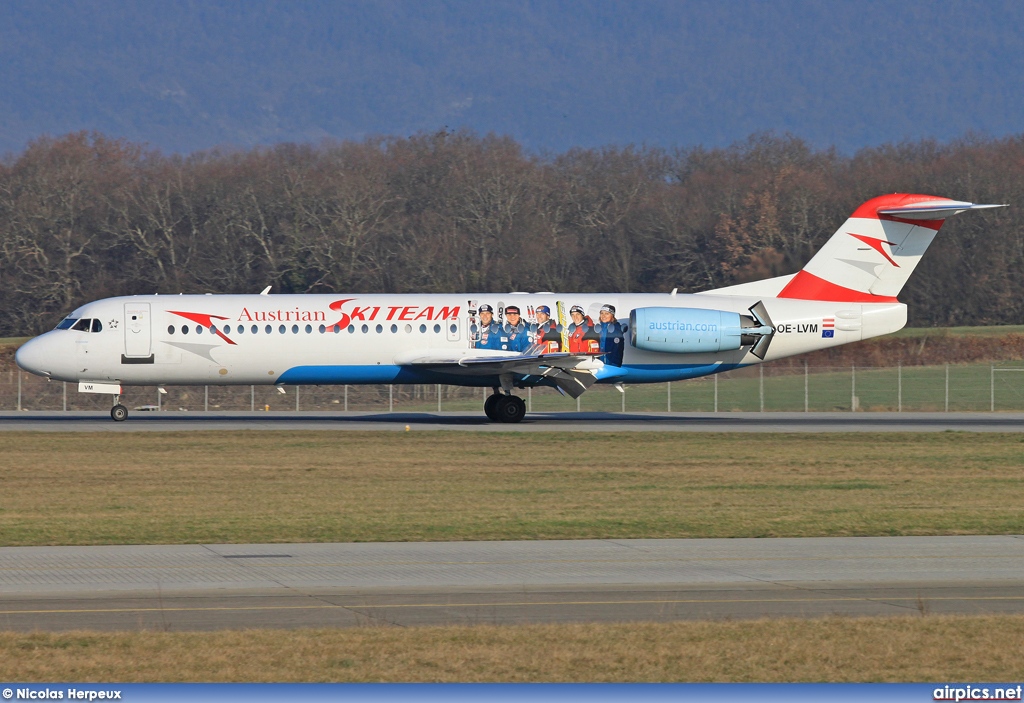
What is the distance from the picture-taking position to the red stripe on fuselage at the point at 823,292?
39344mm

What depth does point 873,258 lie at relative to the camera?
39375 millimetres

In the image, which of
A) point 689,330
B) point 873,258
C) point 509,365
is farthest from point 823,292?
point 509,365

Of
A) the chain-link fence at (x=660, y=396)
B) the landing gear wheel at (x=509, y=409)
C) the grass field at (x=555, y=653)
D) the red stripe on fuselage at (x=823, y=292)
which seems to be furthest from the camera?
the chain-link fence at (x=660, y=396)

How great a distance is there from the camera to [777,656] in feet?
32.8

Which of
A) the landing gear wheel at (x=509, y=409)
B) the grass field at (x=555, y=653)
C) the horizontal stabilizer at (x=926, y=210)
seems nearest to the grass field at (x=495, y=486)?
the landing gear wheel at (x=509, y=409)

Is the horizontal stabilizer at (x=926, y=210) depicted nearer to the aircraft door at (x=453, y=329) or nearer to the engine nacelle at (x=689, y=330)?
the engine nacelle at (x=689, y=330)

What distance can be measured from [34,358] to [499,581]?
2786cm

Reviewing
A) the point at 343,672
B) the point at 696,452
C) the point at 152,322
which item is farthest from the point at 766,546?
the point at 152,322

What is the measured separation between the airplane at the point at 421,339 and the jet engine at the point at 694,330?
0.04m

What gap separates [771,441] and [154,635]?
24112 mm

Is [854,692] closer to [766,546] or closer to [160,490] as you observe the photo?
[766,546]

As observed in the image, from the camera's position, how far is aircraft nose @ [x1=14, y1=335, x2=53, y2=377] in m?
38.1

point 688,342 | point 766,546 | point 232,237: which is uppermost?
point 232,237

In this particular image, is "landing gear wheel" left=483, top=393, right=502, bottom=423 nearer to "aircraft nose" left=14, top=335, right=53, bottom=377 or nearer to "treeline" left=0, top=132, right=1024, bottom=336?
"aircraft nose" left=14, top=335, right=53, bottom=377
